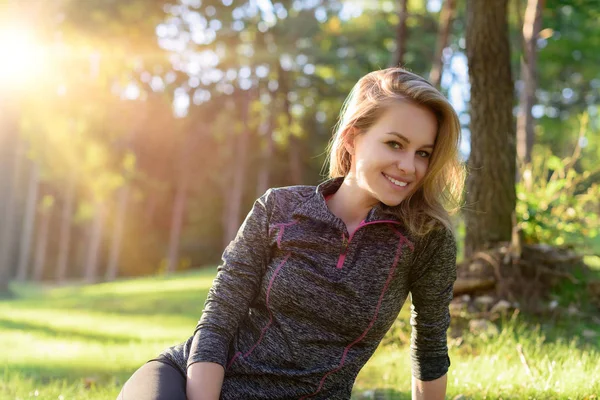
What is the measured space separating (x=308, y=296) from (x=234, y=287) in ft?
0.94

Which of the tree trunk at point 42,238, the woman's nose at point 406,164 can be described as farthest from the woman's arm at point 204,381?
the tree trunk at point 42,238

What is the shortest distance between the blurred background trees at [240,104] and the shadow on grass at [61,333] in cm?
390

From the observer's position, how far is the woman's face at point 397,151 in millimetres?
2471

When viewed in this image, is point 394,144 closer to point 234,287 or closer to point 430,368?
point 234,287

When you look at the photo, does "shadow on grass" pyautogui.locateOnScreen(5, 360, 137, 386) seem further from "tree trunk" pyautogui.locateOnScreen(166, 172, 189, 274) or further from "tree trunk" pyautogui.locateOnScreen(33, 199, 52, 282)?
"tree trunk" pyautogui.locateOnScreen(33, 199, 52, 282)

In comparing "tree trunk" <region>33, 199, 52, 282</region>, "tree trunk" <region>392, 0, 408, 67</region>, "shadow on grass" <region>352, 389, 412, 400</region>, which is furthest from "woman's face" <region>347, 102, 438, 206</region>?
"tree trunk" <region>33, 199, 52, 282</region>

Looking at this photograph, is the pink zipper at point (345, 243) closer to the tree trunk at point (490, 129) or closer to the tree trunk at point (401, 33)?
the tree trunk at point (490, 129)

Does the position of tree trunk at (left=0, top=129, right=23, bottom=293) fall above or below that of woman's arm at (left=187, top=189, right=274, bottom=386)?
below

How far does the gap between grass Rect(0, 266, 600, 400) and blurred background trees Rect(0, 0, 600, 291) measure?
1123 millimetres

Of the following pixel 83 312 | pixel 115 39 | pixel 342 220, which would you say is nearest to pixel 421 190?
pixel 342 220

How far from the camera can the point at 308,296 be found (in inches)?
95.2

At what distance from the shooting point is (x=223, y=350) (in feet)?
7.88

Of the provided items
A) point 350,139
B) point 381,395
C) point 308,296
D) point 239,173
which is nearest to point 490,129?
point 381,395

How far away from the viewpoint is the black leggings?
2.25 metres
